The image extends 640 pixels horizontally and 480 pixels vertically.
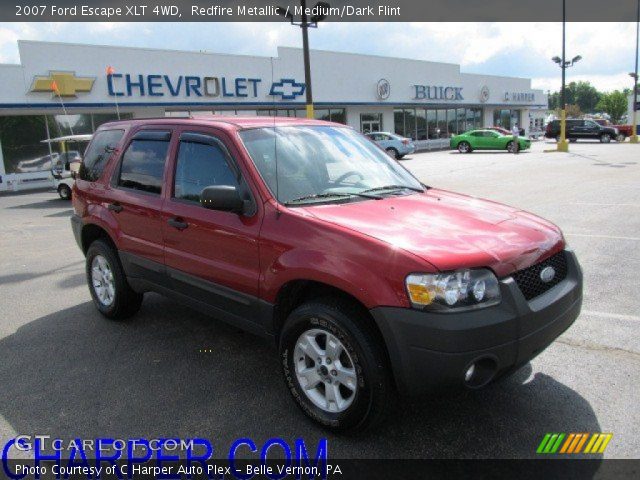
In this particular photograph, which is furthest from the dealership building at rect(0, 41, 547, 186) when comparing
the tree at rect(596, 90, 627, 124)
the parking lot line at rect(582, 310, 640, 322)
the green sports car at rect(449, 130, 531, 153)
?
the tree at rect(596, 90, 627, 124)

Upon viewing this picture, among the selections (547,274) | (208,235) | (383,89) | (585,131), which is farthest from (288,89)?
(547,274)

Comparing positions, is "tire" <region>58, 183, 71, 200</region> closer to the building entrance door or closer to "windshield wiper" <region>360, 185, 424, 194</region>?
"windshield wiper" <region>360, 185, 424, 194</region>

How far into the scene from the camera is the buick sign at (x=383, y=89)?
36.2 meters

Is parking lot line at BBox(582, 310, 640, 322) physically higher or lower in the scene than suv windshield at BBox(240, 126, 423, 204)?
lower

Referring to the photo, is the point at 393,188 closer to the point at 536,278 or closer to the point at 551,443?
the point at 536,278

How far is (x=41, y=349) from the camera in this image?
4.55 metres

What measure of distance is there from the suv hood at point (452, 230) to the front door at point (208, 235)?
0.54 meters

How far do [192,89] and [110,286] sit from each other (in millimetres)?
Answer: 22769

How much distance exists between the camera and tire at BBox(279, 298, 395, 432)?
9.30 ft

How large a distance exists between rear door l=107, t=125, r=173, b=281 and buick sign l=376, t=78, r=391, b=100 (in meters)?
33.2

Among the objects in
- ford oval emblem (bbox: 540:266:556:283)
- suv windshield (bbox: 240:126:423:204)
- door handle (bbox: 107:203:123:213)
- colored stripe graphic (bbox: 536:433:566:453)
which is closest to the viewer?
colored stripe graphic (bbox: 536:433:566:453)

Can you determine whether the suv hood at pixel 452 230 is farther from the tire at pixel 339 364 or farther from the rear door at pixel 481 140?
the rear door at pixel 481 140

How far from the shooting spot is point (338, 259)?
9.52 feet

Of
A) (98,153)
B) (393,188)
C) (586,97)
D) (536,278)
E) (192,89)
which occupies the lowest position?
(536,278)
